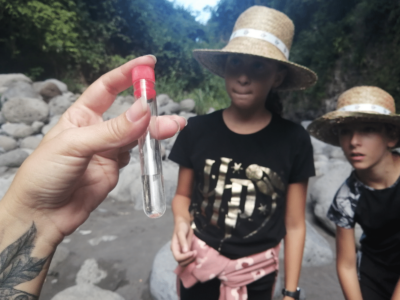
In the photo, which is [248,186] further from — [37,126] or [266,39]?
[37,126]

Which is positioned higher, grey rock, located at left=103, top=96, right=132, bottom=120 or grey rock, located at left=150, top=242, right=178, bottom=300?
grey rock, located at left=103, top=96, right=132, bottom=120

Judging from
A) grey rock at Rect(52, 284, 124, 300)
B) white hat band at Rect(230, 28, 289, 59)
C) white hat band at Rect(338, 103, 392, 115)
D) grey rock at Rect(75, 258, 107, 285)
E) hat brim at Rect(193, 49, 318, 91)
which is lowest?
grey rock at Rect(75, 258, 107, 285)

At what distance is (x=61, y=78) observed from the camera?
943cm

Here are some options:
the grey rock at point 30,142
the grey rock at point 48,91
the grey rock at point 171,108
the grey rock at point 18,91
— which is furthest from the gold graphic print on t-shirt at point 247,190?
the grey rock at point 171,108

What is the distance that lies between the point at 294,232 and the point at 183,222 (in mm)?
545

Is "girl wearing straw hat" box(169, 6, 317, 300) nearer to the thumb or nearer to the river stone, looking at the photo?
the thumb

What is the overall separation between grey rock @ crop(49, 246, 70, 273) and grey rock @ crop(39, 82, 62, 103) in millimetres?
6203

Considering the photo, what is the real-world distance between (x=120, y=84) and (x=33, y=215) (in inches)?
17.9

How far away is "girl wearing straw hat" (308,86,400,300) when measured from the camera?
121 cm

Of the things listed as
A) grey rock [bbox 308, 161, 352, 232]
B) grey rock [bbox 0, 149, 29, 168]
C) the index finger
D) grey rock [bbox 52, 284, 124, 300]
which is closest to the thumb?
the index finger

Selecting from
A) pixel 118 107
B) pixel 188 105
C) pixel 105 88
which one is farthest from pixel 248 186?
pixel 188 105

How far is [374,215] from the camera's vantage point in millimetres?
1239

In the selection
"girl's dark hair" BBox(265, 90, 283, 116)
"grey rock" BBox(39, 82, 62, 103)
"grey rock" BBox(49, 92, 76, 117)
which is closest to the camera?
"girl's dark hair" BBox(265, 90, 283, 116)

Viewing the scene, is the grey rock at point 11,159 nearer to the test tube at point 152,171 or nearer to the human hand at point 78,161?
the human hand at point 78,161
